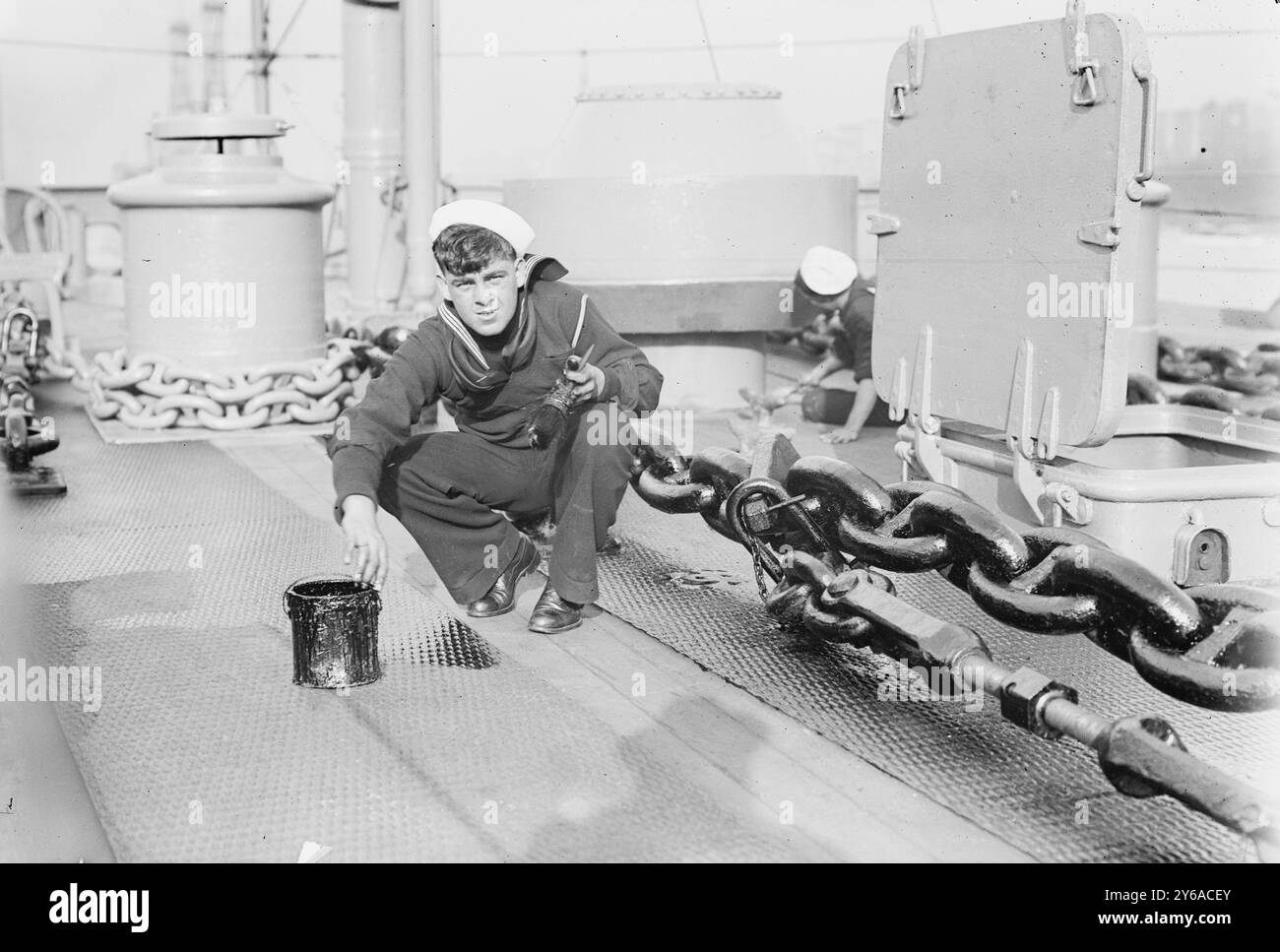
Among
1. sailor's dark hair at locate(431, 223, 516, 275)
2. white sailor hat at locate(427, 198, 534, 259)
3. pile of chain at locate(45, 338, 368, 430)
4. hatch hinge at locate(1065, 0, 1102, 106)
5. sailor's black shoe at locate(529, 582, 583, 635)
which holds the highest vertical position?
hatch hinge at locate(1065, 0, 1102, 106)

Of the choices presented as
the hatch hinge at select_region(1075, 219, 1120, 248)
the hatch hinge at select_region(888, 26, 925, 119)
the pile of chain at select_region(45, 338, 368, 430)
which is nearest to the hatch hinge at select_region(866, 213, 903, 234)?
the hatch hinge at select_region(888, 26, 925, 119)

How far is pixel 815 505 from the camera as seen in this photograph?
2.90m

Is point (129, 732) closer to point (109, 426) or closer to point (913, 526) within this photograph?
point (913, 526)

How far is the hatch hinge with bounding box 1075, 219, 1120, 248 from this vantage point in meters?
3.00

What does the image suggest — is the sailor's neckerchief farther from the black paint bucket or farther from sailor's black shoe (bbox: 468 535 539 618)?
the black paint bucket

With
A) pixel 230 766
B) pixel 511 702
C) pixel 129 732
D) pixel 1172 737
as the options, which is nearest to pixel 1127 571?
pixel 1172 737

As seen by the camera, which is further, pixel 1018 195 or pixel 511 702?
pixel 1018 195

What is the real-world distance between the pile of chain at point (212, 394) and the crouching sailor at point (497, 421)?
2627 millimetres

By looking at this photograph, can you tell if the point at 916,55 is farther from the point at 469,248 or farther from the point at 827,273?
the point at 827,273

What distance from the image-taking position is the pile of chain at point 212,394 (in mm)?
5938

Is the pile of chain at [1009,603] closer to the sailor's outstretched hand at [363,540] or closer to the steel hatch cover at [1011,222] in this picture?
the steel hatch cover at [1011,222]

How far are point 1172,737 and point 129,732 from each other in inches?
72.7

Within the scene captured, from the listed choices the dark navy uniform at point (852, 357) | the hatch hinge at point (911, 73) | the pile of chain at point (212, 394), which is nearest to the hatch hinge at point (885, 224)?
the hatch hinge at point (911, 73)
